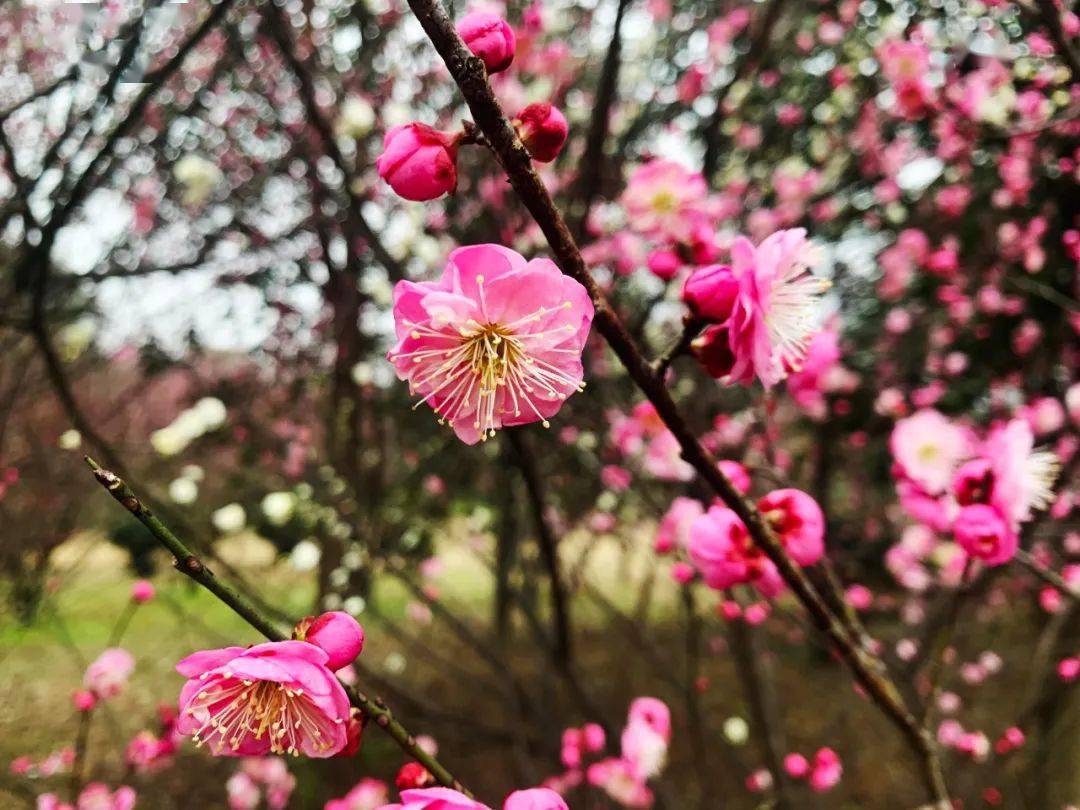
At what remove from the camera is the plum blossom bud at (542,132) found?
0.57m

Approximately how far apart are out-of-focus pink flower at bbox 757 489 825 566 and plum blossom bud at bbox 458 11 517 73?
54 centimetres

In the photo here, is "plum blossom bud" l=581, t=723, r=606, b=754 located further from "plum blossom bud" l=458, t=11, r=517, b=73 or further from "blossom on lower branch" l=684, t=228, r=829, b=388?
"plum blossom bud" l=458, t=11, r=517, b=73

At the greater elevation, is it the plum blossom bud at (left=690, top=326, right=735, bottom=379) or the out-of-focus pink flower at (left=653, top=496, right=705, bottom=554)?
the plum blossom bud at (left=690, top=326, right=735, bottom=379)

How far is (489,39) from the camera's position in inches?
22.6

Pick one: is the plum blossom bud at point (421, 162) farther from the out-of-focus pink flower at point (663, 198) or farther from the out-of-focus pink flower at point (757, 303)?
the out-of-focus pink flower at point (663, 198)

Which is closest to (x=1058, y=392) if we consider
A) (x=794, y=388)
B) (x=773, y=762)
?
(x=773, y=762)

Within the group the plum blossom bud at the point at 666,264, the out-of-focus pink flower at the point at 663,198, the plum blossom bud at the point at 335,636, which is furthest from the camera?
the out-of-focus pink flower at the point at 663,198

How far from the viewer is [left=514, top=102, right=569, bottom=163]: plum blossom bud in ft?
1.88

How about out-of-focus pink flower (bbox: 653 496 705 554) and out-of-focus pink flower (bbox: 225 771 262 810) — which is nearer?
out-of-focus pink flower (bbox: 653 496 705 554)

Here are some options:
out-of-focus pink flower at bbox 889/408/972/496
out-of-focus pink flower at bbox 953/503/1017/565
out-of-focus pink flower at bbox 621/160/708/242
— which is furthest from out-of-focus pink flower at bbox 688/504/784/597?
out-of-focus pink flower at bbox 621/160/708/242

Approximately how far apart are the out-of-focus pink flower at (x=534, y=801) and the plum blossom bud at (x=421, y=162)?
1.51ft

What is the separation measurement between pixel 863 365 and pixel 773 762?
3048 millimetres

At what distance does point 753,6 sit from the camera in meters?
3.57

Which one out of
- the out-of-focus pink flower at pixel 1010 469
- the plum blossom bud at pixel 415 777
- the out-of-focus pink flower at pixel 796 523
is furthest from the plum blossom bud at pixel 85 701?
the out-of-focus pink flower at pixel 1010 469
